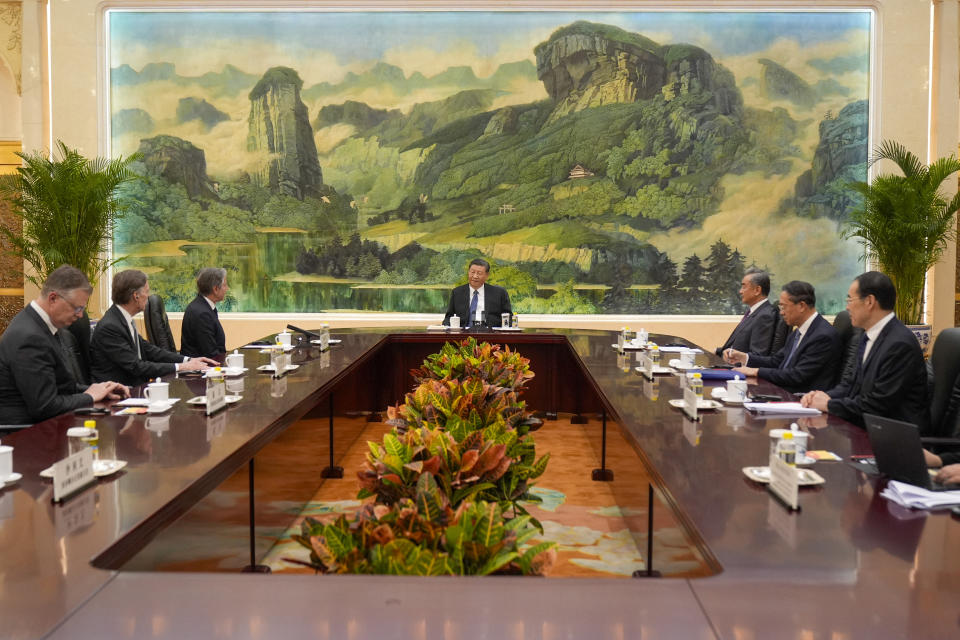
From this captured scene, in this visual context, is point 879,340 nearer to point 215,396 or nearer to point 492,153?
point 215,396

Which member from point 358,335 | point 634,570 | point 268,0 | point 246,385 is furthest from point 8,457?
point 268,0

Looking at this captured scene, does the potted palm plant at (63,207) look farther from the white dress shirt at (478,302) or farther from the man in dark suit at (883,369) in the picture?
the man in dark suit at (883,369)

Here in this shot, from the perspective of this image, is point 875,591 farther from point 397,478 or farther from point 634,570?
point 634,570

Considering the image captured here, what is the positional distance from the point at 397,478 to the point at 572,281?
287 inches

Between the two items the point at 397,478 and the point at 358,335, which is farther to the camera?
the point at 358,335

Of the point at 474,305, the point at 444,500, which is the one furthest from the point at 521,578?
the point at 474,305

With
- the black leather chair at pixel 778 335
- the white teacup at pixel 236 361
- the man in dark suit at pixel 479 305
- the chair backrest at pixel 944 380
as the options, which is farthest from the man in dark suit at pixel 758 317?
the white teacup at pixel 236 361

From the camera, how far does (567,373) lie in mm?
6773

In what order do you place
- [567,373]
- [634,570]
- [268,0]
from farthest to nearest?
[268,0]
[567,373]
[634,570]

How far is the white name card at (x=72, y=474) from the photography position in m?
2.03

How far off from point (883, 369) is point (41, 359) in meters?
3.56

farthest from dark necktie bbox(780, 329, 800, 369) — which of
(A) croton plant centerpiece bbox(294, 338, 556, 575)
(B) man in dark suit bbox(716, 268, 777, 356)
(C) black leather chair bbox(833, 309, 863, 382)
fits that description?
(A) croton plant centerpiece bbox(294, 338, 556, 575)

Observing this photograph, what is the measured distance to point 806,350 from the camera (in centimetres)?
466

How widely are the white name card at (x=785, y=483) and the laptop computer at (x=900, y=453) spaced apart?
31 cm
